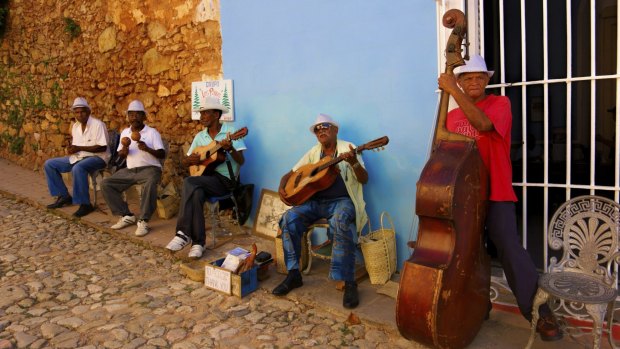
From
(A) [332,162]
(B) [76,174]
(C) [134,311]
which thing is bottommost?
(C) [134,311]

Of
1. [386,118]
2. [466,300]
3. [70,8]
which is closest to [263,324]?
[466,300]

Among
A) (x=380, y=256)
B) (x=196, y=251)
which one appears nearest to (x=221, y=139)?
(x=196, y=251)

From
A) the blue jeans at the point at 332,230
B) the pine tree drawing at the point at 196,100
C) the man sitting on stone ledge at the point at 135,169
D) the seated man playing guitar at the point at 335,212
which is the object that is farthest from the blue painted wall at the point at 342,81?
the man sitting on stone ledge at the point at 135,169

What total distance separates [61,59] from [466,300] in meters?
7.41

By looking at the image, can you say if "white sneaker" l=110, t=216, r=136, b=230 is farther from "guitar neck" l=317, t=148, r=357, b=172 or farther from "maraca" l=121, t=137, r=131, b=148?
"guitar neck" l=317, t=148, r=357, b=172

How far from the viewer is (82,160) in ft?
19.5

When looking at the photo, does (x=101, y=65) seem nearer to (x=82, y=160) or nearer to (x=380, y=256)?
(x=82, y=160)

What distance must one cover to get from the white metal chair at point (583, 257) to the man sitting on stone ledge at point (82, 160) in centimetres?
503

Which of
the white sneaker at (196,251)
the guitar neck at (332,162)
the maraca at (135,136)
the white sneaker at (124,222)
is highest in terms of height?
the maraca at (135,136)

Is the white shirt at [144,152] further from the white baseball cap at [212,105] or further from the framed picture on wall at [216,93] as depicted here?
the white baseball cap at [212,105]

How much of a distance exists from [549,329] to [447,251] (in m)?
0.80

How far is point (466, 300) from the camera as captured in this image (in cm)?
261

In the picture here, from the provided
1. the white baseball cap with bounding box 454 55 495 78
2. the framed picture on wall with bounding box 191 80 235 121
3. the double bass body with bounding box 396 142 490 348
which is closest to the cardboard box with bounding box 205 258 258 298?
the double bass body with bounding box 396 142 490 348

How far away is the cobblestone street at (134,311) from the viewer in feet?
10.1
